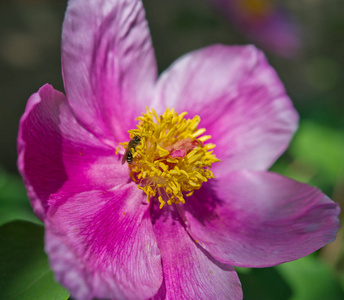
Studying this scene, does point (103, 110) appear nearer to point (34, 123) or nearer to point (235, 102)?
point (34, 123)

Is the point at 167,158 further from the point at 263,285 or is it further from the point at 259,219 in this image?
the point at 263,285

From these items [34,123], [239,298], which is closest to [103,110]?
[34,123]

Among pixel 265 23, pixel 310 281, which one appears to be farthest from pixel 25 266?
pixel 265 23

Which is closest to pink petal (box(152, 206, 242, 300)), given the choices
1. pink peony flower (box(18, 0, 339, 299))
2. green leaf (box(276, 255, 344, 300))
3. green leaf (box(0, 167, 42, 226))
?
pink peony flower (box(18, 0, 339, 299))

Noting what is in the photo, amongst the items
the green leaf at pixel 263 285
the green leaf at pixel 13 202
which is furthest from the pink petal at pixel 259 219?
the green leaf at pixel 13 202

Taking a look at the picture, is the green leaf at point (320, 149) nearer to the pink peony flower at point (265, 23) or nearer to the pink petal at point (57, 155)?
the pink petal at point (57, 155)

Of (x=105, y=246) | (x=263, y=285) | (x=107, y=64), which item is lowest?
(x=263, y=285)
